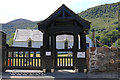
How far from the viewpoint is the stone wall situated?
9375mm

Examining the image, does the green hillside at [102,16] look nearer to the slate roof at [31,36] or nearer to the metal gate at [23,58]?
the slate roof at [31,36]

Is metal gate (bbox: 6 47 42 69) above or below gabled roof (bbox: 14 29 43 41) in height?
below

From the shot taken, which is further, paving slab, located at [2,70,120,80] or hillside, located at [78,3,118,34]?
hillside, located at [78,3,118,34]

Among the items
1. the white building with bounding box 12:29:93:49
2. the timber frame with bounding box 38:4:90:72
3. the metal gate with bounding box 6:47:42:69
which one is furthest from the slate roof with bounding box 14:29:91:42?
the timber frame with bounding box 38:4:90:72

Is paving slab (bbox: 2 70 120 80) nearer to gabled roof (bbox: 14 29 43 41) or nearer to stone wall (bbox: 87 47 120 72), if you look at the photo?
stone wall (bbox: 87 47 120 72)

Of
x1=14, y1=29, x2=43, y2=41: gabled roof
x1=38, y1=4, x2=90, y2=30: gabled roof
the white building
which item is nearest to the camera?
x1=38, y1=4, x2=90, y2=30: gabled roof

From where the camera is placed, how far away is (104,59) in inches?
370

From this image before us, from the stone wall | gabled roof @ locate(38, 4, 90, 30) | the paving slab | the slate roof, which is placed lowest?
the paving slab

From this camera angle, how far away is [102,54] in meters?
9.43

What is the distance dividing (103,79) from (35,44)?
1539 inches

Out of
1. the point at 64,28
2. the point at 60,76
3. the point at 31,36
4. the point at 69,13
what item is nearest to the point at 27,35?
the point at 31,36

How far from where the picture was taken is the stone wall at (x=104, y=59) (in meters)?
9.38

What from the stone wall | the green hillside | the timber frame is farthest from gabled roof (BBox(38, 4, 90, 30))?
the green hillside

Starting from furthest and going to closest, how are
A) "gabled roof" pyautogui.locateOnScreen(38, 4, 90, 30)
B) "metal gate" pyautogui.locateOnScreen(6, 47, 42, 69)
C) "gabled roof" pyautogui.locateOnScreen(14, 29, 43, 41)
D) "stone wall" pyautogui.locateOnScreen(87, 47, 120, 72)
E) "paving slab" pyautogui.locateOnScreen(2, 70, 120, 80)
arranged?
"gabled roof" pyautogui.locateOnScreen(14, 29, 43, 41)
"metal gate" pyautogui.locateOnScreen(6, 47, 42, 69)
"gabled roof" pyautogui.locateOnScreen(38, 4, 90, 30)
"stone wall" pyautogui.locateOnScreen(87, 47, 120, 72)
"paving slab" pyautogui.locateOnScreen(2, 70, 120, 80)
